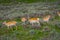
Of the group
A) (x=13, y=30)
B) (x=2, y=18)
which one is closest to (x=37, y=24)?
(x=13, y=30)

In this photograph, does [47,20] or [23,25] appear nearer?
[23,25]

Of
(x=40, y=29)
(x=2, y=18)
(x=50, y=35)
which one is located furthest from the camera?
(x=2, y=18)

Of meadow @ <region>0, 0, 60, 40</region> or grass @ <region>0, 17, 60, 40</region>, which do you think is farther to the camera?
grass @ <region>0, 17, 60, 40</region>

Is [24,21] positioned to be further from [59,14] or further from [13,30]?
[59,14]

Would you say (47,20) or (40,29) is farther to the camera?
(47,20)

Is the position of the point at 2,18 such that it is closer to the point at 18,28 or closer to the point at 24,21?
the point at 24,21

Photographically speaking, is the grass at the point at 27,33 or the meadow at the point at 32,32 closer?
the meadow at the point at 32,32

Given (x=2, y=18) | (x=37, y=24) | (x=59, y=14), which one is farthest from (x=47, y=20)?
(x=2, y=18)

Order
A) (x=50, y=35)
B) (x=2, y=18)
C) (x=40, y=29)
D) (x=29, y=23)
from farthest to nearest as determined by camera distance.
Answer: (x=2, y=18)
(x=29, y=23)
(x=40, y=29)
(x=50, y=35)
